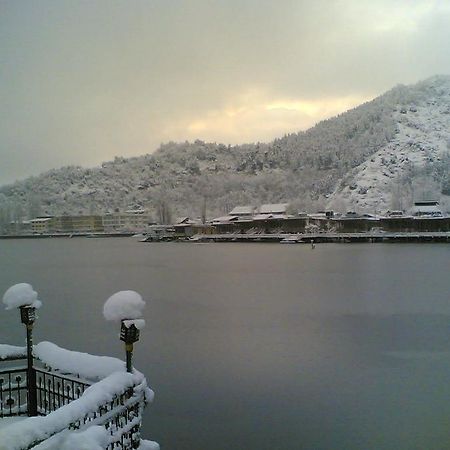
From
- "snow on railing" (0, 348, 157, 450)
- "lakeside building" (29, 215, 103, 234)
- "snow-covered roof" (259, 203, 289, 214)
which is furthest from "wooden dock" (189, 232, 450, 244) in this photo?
"snow on railing" (0, 348, 157, 450)

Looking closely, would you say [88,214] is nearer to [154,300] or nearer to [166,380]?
[154,300]

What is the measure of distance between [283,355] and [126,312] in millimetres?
6698

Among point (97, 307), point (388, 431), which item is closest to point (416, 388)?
point (388, 431)

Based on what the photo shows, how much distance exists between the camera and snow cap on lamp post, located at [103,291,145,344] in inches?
173

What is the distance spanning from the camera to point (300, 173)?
119 m

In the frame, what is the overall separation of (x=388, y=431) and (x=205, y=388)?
310cm

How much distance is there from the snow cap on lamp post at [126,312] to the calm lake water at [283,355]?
2491mm

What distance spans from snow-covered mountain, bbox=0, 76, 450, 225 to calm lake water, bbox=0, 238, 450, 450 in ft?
210

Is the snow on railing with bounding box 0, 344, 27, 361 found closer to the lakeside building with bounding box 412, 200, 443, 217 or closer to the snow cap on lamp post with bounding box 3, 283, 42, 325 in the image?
the snow cap on lamp post with bounding box 3, 283, 42, 325

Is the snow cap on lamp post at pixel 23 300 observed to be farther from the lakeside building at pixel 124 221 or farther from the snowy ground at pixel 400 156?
the lakeside building at pixel 124 221

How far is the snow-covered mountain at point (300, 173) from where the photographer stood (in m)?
92.2

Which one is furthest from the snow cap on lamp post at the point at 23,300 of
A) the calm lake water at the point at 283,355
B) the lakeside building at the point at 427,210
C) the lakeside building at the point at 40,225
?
the lakeside building at the point at 40,225

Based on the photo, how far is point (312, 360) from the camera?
1001 centimetres

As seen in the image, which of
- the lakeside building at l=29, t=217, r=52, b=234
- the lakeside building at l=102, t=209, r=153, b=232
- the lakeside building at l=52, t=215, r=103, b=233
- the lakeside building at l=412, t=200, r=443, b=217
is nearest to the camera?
the lakeside building at l=412, t=200, r=443, b=217
